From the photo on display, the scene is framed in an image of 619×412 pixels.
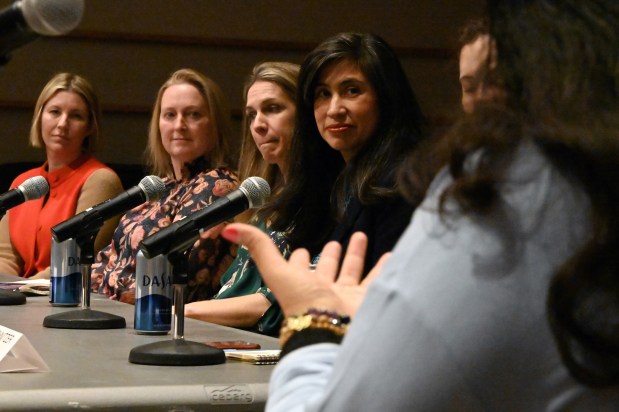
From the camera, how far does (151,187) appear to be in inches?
83.1

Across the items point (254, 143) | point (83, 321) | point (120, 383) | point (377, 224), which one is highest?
point (254, 143)

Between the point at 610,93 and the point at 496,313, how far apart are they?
0.18 metres

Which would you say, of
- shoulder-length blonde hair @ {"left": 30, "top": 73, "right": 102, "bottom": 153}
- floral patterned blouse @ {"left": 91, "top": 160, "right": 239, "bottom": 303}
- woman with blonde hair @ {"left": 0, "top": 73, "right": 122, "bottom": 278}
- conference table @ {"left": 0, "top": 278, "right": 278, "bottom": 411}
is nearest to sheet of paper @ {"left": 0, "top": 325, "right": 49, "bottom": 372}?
conference table @ {"left": 0, "top": 278, "right": 278, "bottom": 411}

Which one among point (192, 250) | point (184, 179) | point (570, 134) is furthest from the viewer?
point (184, 179)

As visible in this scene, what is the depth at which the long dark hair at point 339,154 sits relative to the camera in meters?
2.53

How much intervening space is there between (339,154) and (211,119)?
0.91 metres

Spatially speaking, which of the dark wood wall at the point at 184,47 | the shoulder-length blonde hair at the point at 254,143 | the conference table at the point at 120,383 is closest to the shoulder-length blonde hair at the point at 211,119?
the shoulder-length blonde hair at the point at 254,143

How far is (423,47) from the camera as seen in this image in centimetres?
512

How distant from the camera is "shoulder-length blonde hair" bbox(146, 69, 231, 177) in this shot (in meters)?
3.55

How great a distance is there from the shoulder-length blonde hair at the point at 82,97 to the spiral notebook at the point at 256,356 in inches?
112

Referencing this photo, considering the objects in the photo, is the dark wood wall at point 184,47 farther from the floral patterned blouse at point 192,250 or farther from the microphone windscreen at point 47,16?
the microphone windscreen at point 47,16

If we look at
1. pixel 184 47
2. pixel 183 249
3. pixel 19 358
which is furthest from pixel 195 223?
pixel 184 47

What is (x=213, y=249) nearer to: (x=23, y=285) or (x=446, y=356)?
(x=23, y=285)

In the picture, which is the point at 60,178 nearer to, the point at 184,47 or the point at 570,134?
the point at 184,47
